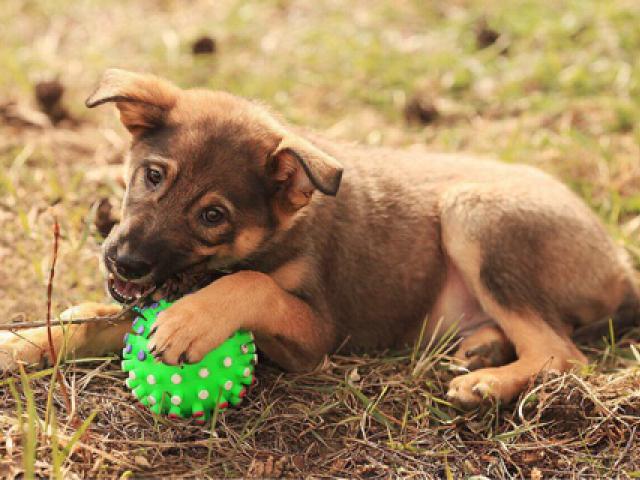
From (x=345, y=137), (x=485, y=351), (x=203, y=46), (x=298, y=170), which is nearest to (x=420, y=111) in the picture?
(x=345, y=137)

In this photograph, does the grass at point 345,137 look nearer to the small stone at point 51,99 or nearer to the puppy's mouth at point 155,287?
the small stone at point 51,99

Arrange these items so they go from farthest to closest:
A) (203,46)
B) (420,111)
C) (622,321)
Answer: (203,46)
(420,111)
(622,321)

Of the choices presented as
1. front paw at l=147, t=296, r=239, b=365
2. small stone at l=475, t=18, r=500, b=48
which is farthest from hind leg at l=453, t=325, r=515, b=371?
small stone at l=475, t=18, r=500, b=48

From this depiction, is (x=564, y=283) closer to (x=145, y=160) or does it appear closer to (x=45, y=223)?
(x=145, y=160)

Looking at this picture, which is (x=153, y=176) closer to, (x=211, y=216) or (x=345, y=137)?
(x=211, y=216)

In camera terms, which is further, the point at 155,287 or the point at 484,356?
the point at 484,356

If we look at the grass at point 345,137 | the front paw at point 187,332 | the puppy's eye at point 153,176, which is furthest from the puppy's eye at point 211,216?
the grass at point 345,137

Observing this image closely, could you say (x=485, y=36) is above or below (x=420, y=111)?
above
